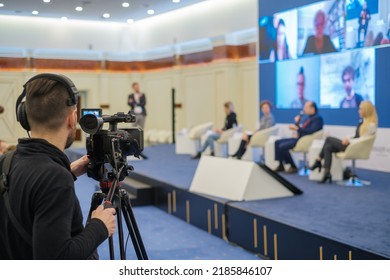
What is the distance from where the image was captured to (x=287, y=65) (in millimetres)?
8125

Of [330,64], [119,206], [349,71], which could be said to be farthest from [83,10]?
[330,64]

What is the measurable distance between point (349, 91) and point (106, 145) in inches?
232

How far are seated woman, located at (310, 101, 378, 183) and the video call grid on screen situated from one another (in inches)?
47.0

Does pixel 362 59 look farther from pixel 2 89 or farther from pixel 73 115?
pixel 73 115

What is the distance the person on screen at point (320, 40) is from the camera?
7273 mm

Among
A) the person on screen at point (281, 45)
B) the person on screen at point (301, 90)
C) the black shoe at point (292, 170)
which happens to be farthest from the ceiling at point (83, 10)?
the person on screen at point (281, 45)

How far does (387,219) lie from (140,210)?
8.69ft

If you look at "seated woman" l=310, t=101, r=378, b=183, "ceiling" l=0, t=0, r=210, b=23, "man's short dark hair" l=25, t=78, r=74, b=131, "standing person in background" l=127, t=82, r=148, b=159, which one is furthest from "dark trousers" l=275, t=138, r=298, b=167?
"man's short dark hair" l=25, t=78, r=74, b=131

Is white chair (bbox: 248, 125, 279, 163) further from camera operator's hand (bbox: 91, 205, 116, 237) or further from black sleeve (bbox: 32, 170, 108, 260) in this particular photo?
black sleeve (bbox: 32, 170, 108, 260)

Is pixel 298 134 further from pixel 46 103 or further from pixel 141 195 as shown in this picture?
pixel 46 103

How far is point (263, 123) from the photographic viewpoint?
718cm

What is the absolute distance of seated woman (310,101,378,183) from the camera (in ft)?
17.6
